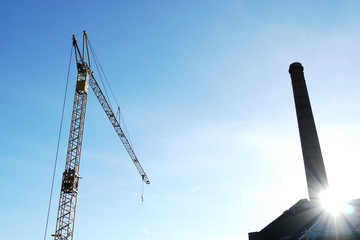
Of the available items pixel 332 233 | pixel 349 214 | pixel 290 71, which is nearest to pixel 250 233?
pixel 349 214

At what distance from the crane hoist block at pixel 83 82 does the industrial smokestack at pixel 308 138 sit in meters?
28.1

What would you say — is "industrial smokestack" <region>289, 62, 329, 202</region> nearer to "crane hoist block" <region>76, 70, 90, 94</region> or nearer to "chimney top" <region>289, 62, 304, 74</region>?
"chimney top" <region>289, 62, 304, 74</region>

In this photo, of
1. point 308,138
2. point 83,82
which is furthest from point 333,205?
point 83,82

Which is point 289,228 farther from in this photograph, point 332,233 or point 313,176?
point 332,233

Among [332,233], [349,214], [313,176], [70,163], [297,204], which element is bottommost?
[332,233]

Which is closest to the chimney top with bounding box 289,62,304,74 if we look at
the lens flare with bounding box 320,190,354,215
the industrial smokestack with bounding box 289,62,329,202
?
the industrial smokestack with bounding box 289,62,329,202

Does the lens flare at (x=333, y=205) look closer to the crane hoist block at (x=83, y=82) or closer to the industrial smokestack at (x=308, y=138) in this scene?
the industrial smokestack at (x=308, y=138)

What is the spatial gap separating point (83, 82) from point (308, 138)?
31.0 metres

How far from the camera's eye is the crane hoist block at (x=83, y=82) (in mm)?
43531

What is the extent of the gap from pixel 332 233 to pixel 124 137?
41.2 m

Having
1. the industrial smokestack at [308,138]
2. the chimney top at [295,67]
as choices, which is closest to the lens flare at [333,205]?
the industrial smokestack at [308,138]

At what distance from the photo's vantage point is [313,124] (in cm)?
3434

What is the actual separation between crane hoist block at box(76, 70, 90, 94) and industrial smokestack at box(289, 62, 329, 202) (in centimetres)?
2808

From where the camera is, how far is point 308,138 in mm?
33625
